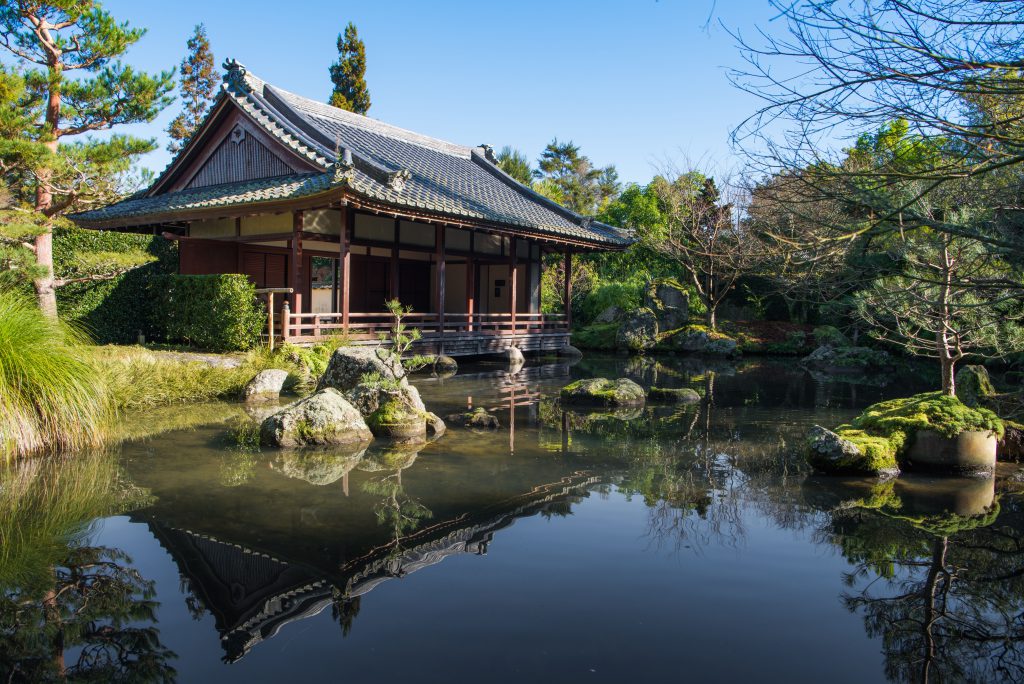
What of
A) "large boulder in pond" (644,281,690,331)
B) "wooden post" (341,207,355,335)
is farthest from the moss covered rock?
"large boulder in pond" (644,281,690,331)

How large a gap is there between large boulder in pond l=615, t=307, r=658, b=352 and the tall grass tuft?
18.8 m

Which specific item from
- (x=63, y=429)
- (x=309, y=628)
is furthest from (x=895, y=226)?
(x=63, y=429)

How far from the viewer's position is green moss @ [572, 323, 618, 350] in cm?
2486

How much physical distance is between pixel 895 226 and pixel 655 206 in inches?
1173

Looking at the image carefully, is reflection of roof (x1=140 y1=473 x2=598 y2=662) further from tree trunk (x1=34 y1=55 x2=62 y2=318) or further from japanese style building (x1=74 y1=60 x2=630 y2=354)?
tree trunk (x1=34 y1=55 x2=62 y2=318)

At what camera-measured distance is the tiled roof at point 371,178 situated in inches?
549

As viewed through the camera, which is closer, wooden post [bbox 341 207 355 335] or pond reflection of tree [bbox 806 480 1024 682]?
pond reflection of tree [bbox 806 480 1024 682]

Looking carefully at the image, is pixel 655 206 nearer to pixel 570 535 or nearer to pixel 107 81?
pixel 107 81

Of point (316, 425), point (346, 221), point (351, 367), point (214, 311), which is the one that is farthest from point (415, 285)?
point (316, 425)

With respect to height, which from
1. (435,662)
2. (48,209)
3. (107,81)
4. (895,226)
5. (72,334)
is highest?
(107,81)

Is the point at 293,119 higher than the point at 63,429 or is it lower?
higher

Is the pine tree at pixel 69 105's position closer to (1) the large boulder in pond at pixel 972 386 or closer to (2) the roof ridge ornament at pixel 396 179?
(2) the roof ridge ornament at pixel 396 179

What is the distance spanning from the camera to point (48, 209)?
12.9m

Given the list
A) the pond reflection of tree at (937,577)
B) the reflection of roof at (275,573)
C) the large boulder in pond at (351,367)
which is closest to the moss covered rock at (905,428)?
the pond reflection of tree at (937,577)
